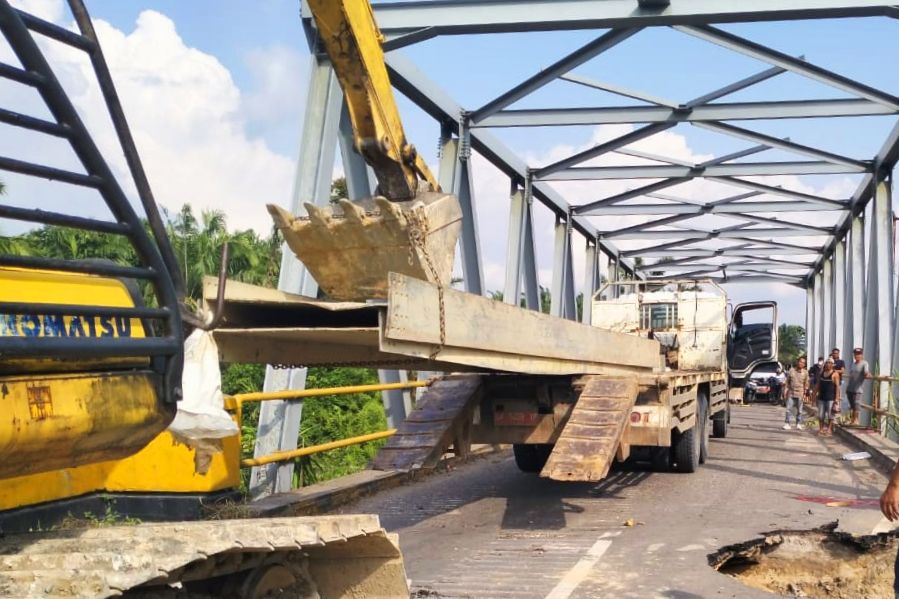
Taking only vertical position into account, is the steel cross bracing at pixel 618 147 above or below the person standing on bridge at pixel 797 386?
above

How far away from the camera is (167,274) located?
2760 millimetres

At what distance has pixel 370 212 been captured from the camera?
6902 mm

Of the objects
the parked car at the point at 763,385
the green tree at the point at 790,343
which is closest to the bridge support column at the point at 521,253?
the parked car at the point at 763,385

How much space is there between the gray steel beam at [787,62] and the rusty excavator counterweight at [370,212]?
6003 mm

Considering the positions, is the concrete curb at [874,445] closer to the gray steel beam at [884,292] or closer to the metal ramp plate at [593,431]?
the gray steel beam at [884,292]

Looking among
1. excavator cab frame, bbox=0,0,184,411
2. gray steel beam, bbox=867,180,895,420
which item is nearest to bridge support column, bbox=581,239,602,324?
gray steel beam, bbox=867,180,895,420

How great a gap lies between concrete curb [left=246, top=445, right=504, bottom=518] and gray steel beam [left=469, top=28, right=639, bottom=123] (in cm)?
610

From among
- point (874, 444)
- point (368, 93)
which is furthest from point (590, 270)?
point (368, 93)

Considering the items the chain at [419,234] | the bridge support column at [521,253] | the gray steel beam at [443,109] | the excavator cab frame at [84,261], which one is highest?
the gray steel beam at [443,109]

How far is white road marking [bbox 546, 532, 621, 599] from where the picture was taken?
6.00m

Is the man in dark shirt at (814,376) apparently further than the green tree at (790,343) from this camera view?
No

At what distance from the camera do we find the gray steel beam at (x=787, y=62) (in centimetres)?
1270

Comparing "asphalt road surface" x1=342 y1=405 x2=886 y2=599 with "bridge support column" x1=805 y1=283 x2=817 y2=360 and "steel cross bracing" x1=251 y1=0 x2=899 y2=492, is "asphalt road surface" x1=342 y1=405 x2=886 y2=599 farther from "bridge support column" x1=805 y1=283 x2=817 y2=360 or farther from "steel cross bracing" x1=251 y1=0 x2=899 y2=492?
"bridge support column" x1=805 y1=283 x2=817 y2=360

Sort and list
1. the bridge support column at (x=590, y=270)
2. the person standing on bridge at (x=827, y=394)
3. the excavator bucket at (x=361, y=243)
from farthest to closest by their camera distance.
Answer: the bridge support column at (x=590, y=270) < the person standing on bridge at (x=827, y=394) < the excavator bucket at (x=361, y=243)
